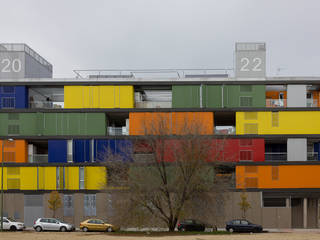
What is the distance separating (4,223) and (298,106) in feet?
114

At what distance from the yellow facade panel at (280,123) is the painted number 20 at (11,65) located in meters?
26.3

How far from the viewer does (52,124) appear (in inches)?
2415

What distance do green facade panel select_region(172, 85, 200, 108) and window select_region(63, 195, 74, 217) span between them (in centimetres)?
1595

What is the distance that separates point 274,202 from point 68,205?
23.3 metres

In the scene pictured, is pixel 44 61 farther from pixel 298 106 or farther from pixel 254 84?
pixel 298 106

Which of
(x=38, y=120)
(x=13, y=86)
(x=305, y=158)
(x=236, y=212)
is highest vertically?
(x=13, y=86)

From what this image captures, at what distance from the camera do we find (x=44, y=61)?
223 feet

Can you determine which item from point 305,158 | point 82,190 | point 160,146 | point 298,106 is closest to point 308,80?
point 298,106

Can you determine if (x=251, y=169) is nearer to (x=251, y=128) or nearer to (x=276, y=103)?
(x=251, y=128)

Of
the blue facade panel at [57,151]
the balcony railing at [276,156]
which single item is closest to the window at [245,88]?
the balcony railing at [276,156]

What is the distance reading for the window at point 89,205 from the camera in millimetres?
59500

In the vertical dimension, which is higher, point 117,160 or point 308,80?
point 308,80

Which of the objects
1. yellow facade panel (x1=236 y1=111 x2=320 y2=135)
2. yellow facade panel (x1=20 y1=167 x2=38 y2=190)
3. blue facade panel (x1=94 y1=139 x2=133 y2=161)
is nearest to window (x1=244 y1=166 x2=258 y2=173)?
yellow facade panel (x1=236 y1=111 x2=320 y2=135)

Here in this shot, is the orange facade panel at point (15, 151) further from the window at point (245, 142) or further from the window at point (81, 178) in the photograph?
the window at point (245, 142)
